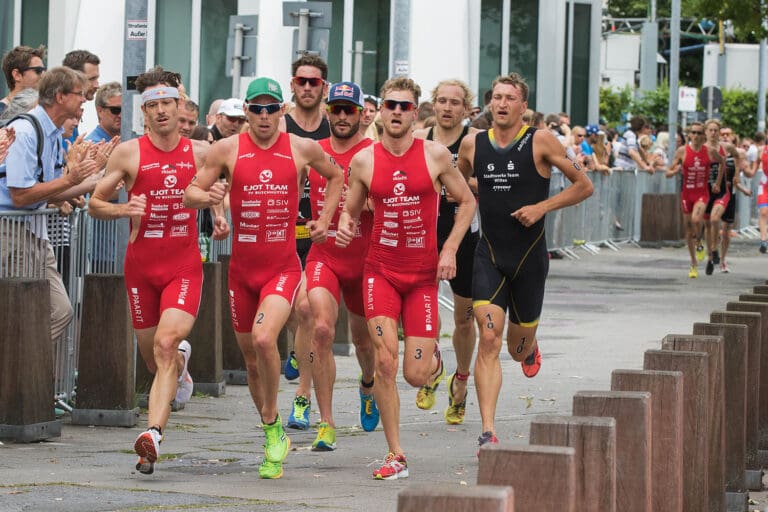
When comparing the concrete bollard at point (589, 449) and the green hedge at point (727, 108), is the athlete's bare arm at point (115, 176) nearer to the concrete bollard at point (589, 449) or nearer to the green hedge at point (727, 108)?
the concrete bollard at point (589, 449)

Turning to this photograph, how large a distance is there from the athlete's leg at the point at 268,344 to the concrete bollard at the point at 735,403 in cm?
236

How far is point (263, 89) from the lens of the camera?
919cm

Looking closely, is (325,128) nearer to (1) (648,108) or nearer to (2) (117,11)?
(2) (117,11)

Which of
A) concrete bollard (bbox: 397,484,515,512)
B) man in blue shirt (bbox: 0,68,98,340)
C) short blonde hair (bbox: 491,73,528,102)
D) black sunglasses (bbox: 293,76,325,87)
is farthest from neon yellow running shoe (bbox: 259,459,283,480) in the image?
concrete bollard (bbox: 397,484,515,512)

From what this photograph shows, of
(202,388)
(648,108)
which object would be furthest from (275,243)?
(648,108)

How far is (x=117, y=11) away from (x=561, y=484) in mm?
21180

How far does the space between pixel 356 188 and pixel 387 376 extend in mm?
1139

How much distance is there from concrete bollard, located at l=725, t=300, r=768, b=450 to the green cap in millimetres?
2948

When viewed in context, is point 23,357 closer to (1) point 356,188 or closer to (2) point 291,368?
(1) point 356,188

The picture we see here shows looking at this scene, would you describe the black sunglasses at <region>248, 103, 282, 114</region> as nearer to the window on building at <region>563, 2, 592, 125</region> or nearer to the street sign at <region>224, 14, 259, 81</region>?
the street sign at <region>224, 14, 259, 81</region>

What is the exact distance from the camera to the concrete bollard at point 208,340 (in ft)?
39.5

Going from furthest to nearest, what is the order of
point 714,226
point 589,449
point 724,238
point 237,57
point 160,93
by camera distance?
point 724,238 < point 714,226 < point 237,57 < point 160,93 < point 589,449

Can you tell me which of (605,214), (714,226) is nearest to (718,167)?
(714,226)

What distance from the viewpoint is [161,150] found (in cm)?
941
